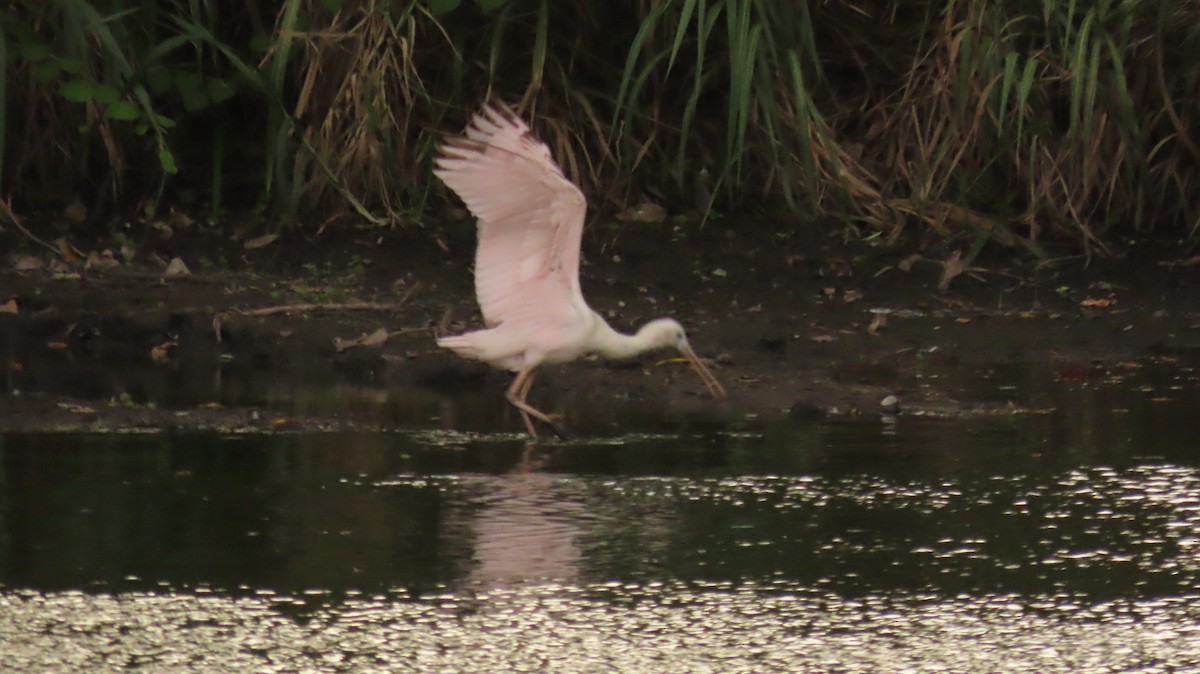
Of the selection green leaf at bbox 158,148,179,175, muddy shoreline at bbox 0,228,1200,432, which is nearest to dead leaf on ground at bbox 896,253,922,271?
muddy shoreline at bbox 0,228,1200,432

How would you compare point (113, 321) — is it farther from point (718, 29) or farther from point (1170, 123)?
point (1170, 123)

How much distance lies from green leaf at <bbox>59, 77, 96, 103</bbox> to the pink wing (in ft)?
10.0

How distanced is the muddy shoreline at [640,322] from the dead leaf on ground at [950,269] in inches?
1.3

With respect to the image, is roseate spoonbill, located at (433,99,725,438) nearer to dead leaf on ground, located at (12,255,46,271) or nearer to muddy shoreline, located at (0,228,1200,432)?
muddy shoreline, located at (0,228,1200,432)

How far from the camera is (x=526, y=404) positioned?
24.2 ft

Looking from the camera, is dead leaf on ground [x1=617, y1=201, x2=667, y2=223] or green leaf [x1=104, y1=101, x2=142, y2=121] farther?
dead leaf on ground [x1=617, y1=201, x2=667, y2=223]

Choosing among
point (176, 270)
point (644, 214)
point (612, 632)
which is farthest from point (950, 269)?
point (612, 632)

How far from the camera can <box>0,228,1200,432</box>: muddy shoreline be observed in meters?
7.78

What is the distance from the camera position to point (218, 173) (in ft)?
34.8

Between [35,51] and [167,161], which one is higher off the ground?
[35,51]

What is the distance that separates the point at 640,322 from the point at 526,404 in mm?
1905

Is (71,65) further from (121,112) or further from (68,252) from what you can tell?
(68,252)

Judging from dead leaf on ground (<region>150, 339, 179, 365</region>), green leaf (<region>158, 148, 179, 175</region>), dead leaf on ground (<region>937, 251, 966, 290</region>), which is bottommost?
dead leaf on ground (<region>150, 339, 179, 365</region>)

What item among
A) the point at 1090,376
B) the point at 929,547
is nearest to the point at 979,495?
the point at 929,547
